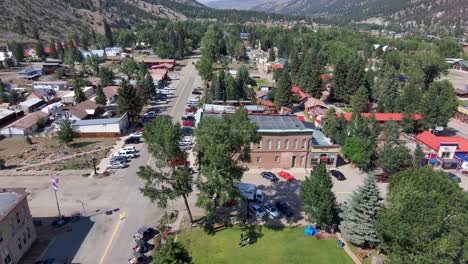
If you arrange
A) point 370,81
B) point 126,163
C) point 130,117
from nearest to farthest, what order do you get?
point 126,163 < point 130,117 < point 370,81

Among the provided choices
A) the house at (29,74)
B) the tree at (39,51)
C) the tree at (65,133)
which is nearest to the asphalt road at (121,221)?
the tree at (65,133)

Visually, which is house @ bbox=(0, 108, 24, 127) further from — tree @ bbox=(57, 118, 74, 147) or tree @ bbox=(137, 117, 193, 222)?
tree @ bbox=(137, 117, 193, 222)

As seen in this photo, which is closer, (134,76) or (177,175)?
(177,175)

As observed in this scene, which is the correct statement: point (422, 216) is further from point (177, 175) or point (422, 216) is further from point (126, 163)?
point (126, 163)

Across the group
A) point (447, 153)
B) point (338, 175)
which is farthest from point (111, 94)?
point (447, 153)

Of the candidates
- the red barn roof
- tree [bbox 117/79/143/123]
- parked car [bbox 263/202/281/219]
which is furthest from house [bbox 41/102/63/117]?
the red barn roof

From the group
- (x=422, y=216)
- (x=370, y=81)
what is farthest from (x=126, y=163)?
(x=370, y=81)

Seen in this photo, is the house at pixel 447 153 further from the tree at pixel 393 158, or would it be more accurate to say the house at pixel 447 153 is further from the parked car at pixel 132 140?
the parked car at pixel 132 140
